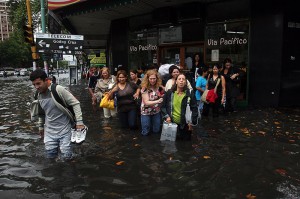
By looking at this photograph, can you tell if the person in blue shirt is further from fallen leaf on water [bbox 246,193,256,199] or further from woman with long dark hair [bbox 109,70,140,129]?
fallen leaf on water [bbox 246,193,256,199]

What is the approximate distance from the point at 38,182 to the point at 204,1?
9.48 meters

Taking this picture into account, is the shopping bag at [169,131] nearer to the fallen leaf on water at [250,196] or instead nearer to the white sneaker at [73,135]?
the white sneaker at [73,135]

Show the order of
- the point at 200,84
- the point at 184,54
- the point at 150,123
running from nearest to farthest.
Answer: the point at 150,123
the point at 200,84
the point at 184,54

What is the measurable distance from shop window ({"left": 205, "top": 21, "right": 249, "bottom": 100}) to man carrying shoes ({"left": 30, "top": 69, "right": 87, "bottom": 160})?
7077mm

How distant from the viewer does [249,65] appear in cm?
1090

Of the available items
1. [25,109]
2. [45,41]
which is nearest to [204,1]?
[45,41]

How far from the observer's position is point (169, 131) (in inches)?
259

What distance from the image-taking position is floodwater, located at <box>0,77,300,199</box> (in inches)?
167

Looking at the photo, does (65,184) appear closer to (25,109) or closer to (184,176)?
(184,176)

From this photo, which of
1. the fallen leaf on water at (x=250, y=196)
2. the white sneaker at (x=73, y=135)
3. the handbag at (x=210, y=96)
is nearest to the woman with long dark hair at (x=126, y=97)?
the handbag at (x=210, y=96)

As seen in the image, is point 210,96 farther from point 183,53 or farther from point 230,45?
point 183,53

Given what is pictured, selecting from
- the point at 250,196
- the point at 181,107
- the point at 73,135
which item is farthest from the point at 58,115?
the point at 250,196

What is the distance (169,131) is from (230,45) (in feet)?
19.8

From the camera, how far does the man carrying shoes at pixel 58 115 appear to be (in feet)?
16.2
